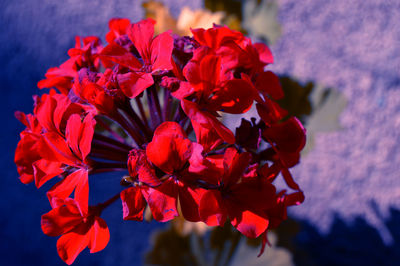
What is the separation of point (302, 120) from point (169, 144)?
0.67 metres

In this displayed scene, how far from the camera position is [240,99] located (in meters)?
0.54

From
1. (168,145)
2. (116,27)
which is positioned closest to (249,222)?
(168,145)

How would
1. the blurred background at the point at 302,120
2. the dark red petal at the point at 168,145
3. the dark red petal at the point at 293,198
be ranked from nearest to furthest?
the dark red petal at the point at 168,145, the dark red petal at the point at 293,198, the blurred background at the point at 302,120

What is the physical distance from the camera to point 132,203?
20.1 inches

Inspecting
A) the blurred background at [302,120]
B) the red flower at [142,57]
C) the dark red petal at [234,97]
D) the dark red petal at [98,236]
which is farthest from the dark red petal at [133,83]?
the blurred background at [302,120]

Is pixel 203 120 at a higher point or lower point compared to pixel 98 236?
higher

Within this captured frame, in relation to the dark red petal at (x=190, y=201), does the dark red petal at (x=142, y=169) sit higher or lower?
higher

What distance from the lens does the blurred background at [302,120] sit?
3.54 feet

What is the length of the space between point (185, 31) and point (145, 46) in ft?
1.54

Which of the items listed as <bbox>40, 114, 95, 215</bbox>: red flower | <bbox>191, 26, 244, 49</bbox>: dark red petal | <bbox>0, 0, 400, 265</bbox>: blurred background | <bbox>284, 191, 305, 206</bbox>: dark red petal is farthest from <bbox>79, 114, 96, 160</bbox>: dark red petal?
<bbox>0, 0, 400, 265</bbox>: blurred background

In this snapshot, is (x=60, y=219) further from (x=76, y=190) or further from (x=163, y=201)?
(x=163, y=201)

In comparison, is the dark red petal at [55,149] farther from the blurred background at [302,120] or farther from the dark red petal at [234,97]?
the blurred background at [302,120]

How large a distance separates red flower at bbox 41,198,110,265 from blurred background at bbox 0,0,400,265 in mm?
593

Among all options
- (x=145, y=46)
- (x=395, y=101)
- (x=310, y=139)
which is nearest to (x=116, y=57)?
(x=145, y=46)
